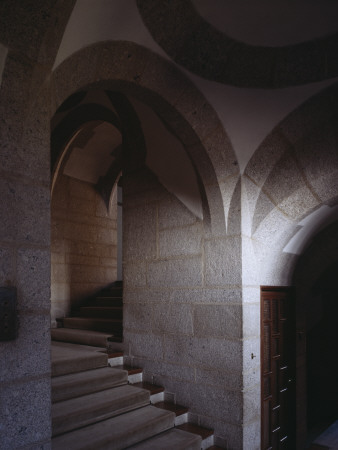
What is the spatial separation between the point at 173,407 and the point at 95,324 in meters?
1.53

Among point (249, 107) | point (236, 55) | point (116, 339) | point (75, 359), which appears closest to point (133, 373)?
point (116, 339)

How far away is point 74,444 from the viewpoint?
7.54ft

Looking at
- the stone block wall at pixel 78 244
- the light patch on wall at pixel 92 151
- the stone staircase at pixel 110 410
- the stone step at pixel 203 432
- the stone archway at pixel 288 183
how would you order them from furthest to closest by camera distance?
the light patch on wall at pixel 92 151
the stone block wall at pixel 78 244
the stone step at pixel 203 432
the stone archway at pixel 288 183
the stone staircase at pixel 110 410

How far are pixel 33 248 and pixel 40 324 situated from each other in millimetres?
318

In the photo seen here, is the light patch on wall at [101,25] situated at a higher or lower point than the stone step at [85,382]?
higher

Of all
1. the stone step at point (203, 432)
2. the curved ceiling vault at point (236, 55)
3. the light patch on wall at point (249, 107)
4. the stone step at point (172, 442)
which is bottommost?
the stone step at point (203, 432)

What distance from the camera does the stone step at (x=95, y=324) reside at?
4152mm

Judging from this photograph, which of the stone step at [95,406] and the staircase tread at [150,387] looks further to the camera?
the staircase tread at [150,387]

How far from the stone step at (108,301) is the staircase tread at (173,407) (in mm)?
1727

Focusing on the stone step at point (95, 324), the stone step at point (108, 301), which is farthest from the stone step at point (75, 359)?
the stone step at point (108, 301)

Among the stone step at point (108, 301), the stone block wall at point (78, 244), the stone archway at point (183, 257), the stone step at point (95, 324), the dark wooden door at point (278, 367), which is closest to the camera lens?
the stone archway at point (183, 257)

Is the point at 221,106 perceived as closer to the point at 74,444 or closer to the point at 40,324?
the point at 40,324

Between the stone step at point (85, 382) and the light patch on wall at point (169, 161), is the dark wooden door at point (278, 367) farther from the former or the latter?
the stone step at point (85, 382)

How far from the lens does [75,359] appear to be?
318 centimetres
